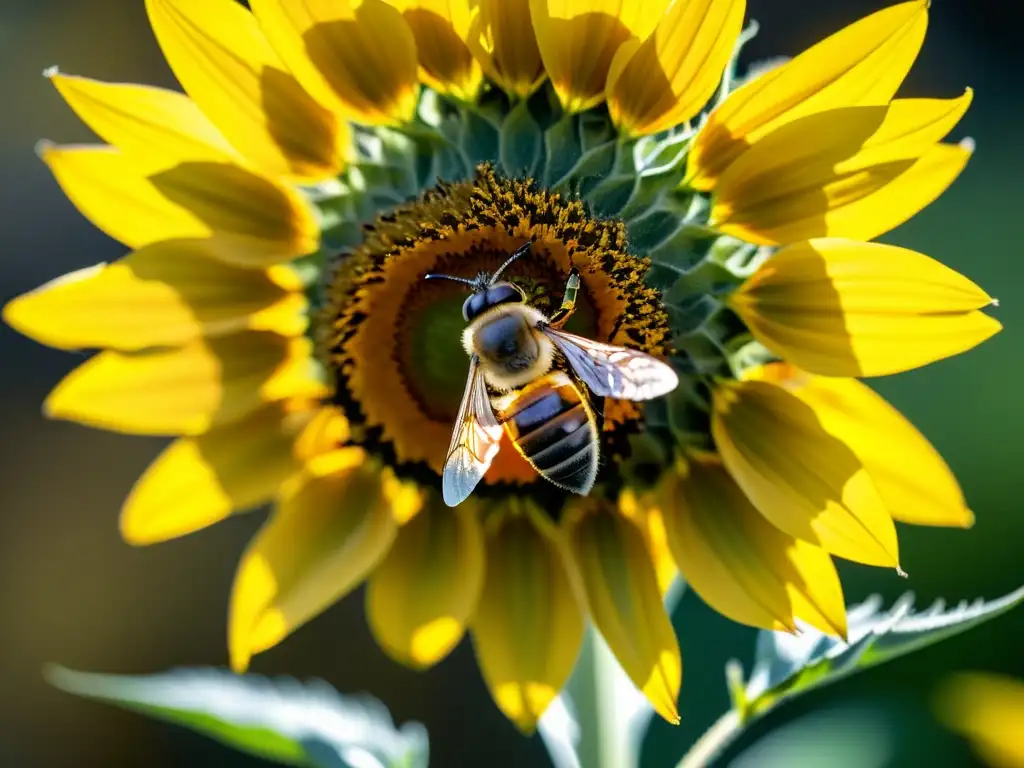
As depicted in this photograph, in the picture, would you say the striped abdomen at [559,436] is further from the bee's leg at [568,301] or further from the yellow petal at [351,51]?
the yellow petal at [351,51]

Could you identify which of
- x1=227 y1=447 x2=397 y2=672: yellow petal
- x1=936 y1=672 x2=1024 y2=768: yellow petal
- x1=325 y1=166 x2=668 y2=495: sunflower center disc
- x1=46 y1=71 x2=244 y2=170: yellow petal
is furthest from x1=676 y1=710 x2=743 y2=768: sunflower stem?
x1=46 y1=71 x2=244 y2=170: yellow petal

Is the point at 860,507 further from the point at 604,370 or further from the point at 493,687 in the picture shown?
the point at 493,687

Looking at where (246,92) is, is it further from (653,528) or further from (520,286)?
(653,528)

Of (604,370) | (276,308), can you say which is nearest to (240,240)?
(276,308)

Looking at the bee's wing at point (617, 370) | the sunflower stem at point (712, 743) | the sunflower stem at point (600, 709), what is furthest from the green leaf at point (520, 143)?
the sunflower stem at point (712, 743)

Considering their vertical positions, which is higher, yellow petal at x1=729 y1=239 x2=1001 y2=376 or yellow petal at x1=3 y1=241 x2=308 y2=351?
yellow petal at x1=3 y1=241 x2=308 y2=351

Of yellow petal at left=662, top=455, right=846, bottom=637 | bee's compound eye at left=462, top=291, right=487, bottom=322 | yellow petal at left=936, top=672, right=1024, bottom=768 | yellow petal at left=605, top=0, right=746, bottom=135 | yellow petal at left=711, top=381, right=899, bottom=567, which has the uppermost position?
yellow petal at left=605, top=0, right=746, bottom=135

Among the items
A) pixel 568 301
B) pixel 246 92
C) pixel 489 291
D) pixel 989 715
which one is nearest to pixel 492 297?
pixel 489 291

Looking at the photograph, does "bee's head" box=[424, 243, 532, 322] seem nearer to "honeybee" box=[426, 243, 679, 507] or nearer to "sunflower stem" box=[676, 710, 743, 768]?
"honeybee" box=[426, 243, 679, 507]
